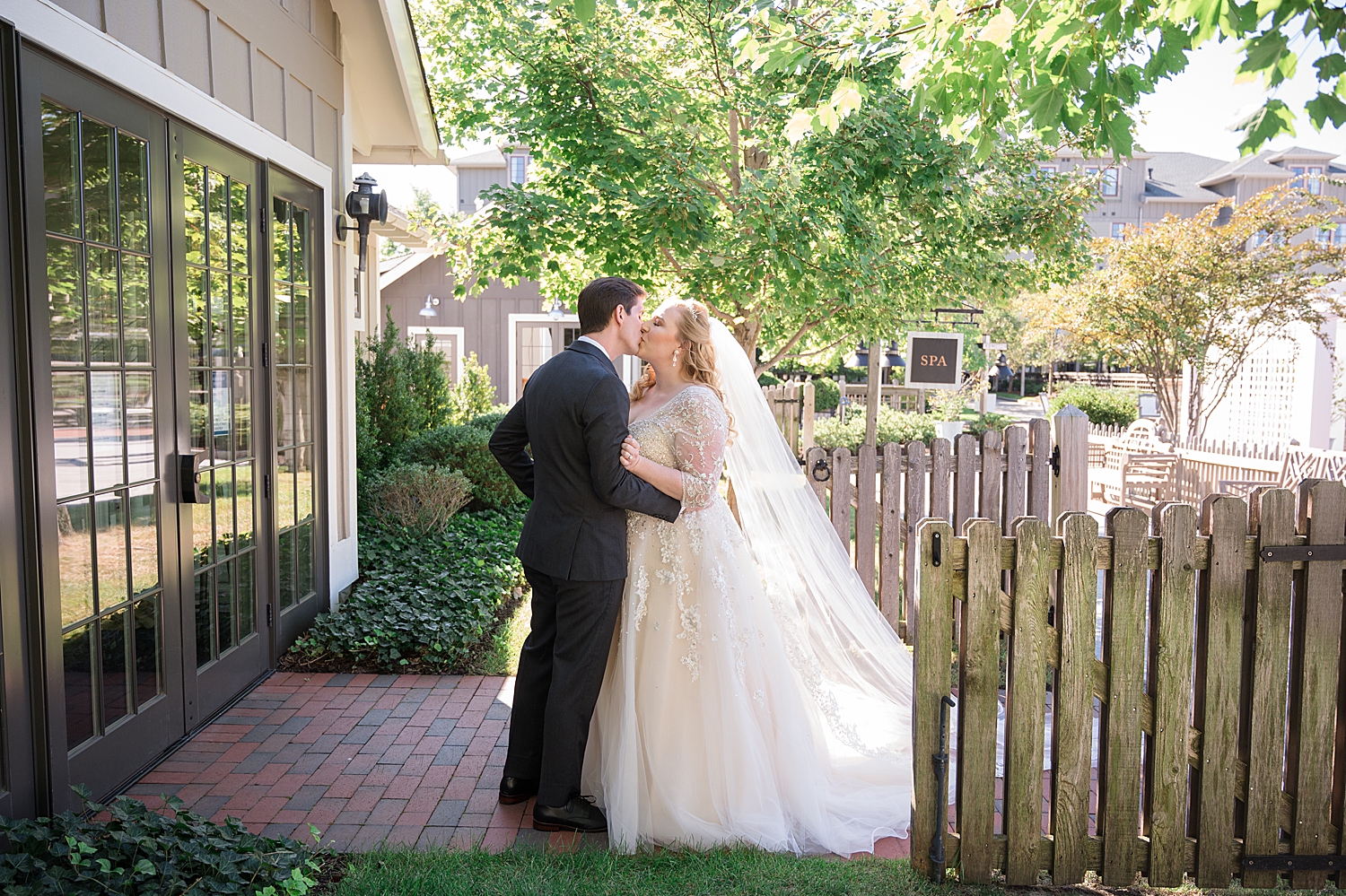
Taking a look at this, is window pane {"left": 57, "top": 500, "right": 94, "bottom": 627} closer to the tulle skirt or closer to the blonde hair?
the tulle skirt

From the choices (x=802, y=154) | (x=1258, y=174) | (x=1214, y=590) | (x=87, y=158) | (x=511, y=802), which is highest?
(x=1258, y=174)

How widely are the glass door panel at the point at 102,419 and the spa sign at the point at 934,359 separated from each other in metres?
6.81

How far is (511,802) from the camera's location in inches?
148

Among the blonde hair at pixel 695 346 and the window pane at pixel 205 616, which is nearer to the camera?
the blonde hair at pixel 695 346

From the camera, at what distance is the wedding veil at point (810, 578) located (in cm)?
412

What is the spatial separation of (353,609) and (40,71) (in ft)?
11.5

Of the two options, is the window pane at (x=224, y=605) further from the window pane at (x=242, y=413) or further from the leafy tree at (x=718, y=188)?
the leafy tree at (x=718, y=188)

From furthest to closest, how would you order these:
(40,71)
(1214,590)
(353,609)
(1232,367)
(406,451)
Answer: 1. (1232,367)
2. (406,451)
3. (353,609)
4. (40,71)
5. (1214,590)

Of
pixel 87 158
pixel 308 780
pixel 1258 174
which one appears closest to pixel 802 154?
pixel 87 158

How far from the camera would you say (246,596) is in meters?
5.06

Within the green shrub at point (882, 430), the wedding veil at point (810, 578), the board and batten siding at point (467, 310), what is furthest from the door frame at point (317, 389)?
the board and batten siding at point (467, 310)

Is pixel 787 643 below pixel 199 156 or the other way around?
below

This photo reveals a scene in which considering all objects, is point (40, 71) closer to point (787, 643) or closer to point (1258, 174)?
point (787, 643)

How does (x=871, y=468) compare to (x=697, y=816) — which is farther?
(x=871, y=468)
